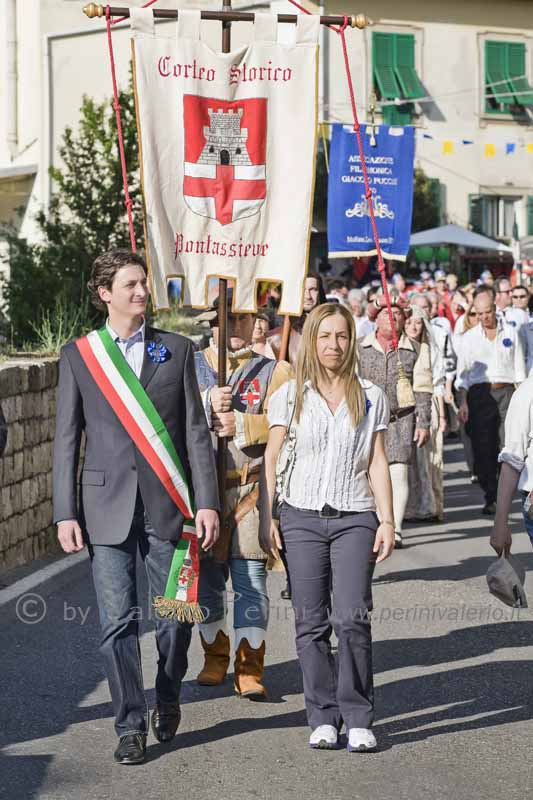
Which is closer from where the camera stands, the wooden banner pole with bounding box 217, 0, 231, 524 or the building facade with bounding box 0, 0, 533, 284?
the wooden banner pole with bounding box 217, 0, 231, 524

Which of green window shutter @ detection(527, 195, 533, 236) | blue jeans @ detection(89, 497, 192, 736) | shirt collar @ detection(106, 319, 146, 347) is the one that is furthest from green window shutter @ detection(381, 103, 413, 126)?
blue jeans @ detection(89, 497, 192, 736)

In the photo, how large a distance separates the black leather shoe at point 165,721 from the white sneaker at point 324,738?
21.2 inches

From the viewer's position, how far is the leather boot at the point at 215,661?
6848 millimetres

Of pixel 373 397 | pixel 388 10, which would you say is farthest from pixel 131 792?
pixel 388 10

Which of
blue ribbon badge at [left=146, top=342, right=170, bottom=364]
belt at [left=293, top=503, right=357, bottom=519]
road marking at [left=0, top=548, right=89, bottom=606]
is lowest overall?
road marking at [left=0, top=548, right=89, bottom=606]

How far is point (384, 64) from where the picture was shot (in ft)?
117

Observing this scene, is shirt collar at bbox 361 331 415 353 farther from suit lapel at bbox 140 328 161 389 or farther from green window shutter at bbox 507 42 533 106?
green window shutter at bbox 507 42 533 106

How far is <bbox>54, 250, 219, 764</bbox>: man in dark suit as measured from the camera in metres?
5.61

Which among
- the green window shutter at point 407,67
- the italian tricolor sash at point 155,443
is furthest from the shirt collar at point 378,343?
the green window shutter at point 407,67

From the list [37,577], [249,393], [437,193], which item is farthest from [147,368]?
[437,193]

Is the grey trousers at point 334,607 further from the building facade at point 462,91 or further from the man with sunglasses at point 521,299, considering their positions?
the building facade at point 462,91

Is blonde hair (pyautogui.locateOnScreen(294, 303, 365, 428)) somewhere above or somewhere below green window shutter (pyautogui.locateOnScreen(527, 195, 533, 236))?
below

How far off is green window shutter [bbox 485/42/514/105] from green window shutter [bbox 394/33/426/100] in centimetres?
199

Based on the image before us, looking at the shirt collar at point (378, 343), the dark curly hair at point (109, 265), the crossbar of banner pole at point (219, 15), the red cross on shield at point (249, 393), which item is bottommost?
the red cross on shield at point (249, 393)
